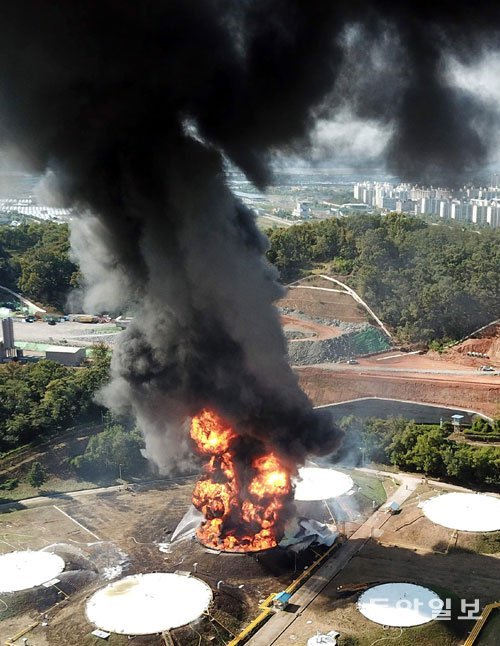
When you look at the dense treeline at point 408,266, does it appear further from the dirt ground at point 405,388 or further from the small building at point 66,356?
the small building at point 66,356

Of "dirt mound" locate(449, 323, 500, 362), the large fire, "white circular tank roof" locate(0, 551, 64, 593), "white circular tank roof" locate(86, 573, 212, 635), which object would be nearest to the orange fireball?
the large fire

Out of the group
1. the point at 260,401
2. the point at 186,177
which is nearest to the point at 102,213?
the point at 186,177

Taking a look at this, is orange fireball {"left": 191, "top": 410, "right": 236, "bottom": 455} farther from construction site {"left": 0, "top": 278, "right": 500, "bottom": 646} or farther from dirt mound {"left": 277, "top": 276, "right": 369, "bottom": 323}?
dirt mound {"left": 277, "top": 276, "right": 369, "bottom": 323}

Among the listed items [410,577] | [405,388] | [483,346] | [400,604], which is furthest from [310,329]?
[400,604]

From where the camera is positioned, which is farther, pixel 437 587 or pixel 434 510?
pixel 434 510

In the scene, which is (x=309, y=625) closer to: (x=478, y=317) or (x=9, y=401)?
(x=9, y=401)

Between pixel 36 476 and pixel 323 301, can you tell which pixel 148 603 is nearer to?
pixel 36 476

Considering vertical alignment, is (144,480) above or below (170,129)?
below
